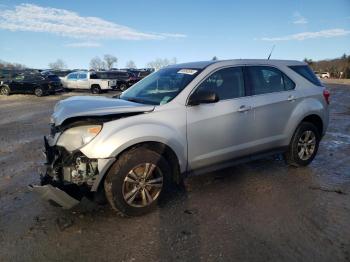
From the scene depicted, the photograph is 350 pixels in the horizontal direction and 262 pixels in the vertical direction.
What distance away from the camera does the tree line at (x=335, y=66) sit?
8453 centimetres

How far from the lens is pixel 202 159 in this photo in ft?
15.5

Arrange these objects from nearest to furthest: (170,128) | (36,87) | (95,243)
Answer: (95,243)
(170,128)
(36,87)

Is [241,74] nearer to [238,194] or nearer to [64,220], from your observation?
[238,194]

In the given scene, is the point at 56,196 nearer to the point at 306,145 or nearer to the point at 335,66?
the point at 306,145

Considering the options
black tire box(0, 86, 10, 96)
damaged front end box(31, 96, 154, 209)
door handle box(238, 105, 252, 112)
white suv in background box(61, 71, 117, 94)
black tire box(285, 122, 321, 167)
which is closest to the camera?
damaged front end box(31, 96, 154, 209)

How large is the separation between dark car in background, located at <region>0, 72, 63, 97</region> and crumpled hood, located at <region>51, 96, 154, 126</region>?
2339 centimetres

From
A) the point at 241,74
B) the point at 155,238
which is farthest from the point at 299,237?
the point at 241,74

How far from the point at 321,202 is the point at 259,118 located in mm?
1419

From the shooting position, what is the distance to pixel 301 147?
6121 millimetres

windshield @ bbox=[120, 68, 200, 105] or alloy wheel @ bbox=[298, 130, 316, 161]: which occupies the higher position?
windshield @ bbox=[120, 68, 200, 105]

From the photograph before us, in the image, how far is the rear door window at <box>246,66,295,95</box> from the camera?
536 centimetres

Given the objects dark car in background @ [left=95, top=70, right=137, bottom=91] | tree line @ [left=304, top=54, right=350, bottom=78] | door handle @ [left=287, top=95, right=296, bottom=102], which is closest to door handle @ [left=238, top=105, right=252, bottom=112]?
door handle @ [left=287, top=95, right=296, bottom=102]

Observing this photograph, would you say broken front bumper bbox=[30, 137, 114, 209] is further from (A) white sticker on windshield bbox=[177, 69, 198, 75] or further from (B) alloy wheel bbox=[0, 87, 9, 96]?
(B) alloy wheel bbox=[0, 87, 9, 96]

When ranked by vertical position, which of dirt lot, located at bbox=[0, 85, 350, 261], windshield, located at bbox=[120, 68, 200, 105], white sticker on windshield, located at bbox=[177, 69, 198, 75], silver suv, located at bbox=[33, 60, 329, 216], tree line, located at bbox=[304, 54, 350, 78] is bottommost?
dirt lot, located at bbox=[0, 85, 350, 261]
